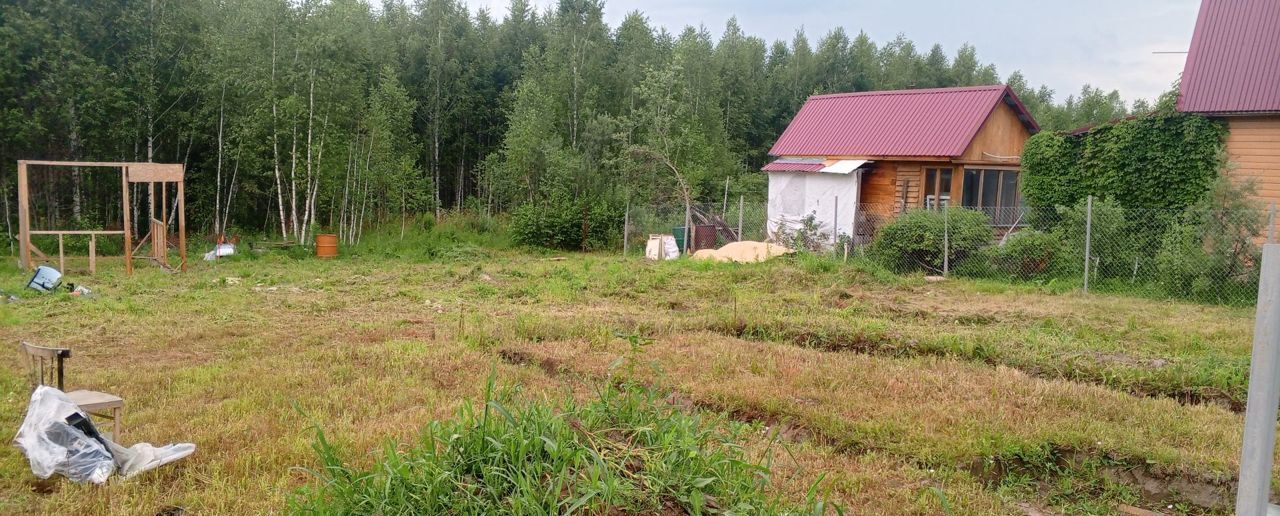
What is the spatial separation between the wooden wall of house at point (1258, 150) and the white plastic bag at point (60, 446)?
53.4ft

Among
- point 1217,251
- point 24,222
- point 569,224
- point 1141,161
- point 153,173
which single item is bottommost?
point 24,222

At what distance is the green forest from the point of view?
1822 cm

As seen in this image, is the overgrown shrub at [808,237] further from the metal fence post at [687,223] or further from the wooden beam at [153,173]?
the wooden beam at [153,173]

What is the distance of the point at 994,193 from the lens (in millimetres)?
20406

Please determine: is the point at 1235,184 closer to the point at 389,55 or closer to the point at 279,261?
the point at 279,261

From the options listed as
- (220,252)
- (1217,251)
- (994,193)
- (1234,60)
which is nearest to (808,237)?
(994,193)

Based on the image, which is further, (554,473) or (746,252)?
(746,252)

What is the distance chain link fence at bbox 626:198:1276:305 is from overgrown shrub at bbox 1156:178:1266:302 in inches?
0.5

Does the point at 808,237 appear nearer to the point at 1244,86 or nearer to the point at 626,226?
the point at 626,226

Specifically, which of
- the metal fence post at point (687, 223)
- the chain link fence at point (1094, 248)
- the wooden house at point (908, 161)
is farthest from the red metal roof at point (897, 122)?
the metal fence post at point (687, 223)

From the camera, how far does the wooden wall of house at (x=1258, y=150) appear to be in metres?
14.5

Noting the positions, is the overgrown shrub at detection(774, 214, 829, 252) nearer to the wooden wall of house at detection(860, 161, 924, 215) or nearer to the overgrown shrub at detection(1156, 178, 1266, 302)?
the wooden wall of house at detection(860, 161, 924, 215)

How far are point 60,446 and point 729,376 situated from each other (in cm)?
465

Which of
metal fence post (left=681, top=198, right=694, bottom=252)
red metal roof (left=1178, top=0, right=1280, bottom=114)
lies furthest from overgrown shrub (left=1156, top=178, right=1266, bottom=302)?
metal fence post (left=681, top=198, right=694, bottom=252)
